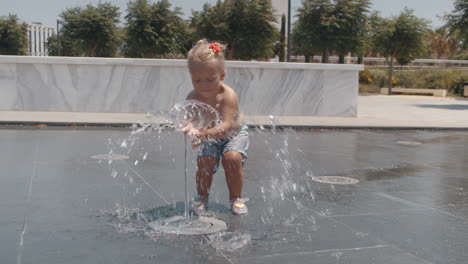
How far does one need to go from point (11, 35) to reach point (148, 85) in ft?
126

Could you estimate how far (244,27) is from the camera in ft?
123

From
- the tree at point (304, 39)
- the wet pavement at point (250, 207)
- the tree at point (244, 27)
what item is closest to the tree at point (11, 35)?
the tree at point (244, 27)

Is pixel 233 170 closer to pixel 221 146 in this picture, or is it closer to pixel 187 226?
pixel 221 146

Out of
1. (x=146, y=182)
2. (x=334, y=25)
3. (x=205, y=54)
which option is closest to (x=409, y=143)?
(x=146, y=182)

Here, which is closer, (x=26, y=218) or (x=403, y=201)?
(x=26, y=218)

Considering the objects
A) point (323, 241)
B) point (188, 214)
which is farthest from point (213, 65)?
point (323, 241)

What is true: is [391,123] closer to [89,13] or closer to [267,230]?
[267,230]

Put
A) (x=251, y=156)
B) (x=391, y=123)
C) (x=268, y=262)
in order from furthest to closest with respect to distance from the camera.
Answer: (x=391, y=123) → (x=251, y=156) → (x=268, y=262)

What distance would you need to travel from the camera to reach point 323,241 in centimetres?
419

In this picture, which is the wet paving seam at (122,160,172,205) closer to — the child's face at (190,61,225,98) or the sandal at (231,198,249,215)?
the sandal at (231,198,249,215)

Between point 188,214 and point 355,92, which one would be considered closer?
point 188,214

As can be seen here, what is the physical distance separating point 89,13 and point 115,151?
34.2 m

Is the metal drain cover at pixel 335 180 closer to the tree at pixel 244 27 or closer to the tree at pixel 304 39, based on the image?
the tree at pixel 304 39

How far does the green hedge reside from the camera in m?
38.4
